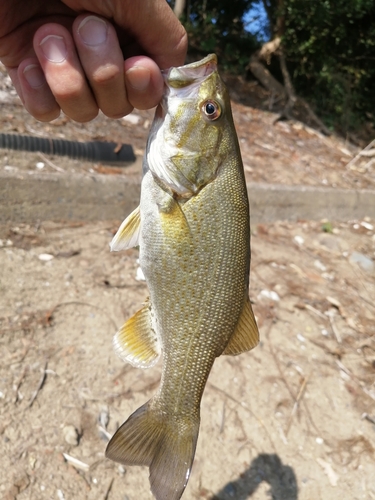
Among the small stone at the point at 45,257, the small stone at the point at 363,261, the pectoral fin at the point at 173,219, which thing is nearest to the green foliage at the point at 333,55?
the small stone at the point at 363,261

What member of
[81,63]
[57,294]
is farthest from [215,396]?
[81,63]

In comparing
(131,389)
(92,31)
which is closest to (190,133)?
(92,31)

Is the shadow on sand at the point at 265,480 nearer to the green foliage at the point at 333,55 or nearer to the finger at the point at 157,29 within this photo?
the finger at the point at 157,29

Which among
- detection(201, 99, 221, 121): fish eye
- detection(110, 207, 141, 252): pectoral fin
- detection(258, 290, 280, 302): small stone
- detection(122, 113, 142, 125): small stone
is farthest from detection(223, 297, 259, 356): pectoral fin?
detection(122, 113, 142, 125): small stone

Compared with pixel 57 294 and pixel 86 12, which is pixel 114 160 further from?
pixel 86 12

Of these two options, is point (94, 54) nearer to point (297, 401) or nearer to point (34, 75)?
point (34, 75)
